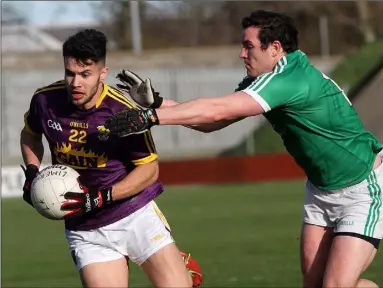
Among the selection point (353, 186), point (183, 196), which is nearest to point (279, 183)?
point (183, 196)

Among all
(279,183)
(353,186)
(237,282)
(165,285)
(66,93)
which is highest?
(66,93)

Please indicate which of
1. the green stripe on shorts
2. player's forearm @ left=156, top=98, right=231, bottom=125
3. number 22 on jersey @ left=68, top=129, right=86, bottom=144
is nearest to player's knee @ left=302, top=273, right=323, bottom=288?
the green stripe on shorts

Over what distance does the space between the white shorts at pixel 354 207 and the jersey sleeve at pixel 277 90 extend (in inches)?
30.6

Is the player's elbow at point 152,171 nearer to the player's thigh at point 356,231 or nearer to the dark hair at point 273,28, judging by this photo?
the dark hair at point 273,28

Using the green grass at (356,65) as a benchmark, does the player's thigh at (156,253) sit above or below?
above

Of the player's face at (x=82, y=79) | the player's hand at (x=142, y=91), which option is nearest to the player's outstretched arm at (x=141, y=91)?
the player's hand at (x=142, y=91)

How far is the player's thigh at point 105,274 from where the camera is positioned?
20.3ft

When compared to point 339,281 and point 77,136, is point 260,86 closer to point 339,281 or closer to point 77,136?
point 77,136

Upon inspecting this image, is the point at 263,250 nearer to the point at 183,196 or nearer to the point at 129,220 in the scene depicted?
the point at 129,220

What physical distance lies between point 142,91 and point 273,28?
0.92m

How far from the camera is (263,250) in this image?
39.7 feet

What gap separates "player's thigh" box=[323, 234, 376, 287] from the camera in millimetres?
A: 6305

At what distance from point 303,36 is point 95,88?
32497 millimetres

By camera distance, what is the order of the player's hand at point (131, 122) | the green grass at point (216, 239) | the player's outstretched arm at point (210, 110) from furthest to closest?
the green grass at point (216, 239) < the player's outstretched arm at point (210, 110) < the player's hand at point (131, 122)
